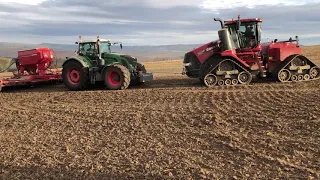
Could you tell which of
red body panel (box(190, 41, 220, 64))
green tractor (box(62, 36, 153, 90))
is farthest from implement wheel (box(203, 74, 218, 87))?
green tractor (box(62, 36, 153, 90))

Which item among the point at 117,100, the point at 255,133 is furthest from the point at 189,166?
the point at 117,100

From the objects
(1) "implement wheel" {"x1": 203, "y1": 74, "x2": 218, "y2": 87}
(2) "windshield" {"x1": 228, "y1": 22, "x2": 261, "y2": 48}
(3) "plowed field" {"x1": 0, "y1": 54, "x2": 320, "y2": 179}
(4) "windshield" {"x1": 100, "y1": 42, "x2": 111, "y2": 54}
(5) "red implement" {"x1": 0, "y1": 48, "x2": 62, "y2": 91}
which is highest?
(2) "windshield" {"x1": 228, "y1": 22, "x2": 261, "y2": 48}

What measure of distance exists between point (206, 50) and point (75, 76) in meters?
5.31

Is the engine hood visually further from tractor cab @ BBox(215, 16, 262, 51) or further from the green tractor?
the green tractor

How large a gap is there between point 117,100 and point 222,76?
14.7ft

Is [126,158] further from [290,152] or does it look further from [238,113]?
[238,113]

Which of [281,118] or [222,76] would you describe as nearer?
[281,118]

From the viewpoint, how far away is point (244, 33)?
46.2ft

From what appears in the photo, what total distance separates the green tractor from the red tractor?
7.88ft

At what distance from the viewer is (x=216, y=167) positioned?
16.6 ft

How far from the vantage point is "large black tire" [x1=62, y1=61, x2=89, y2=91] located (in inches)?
557

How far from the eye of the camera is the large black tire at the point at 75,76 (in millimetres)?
14141

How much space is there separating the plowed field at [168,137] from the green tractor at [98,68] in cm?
258

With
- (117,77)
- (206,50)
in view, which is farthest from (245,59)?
(117,77)
